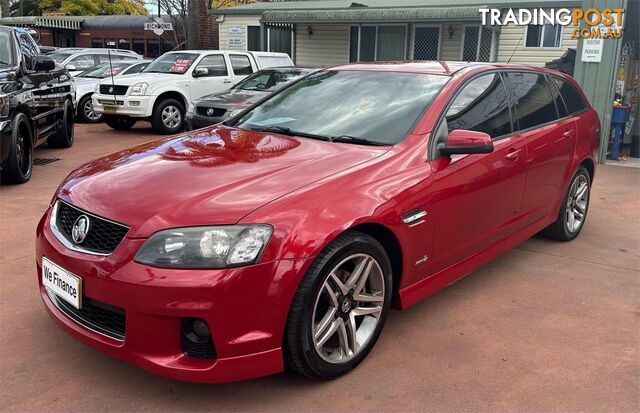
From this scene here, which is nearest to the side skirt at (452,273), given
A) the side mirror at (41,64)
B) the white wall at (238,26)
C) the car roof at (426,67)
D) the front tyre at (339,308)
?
the front tyre at (339,308)

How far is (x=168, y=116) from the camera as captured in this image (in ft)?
37.9

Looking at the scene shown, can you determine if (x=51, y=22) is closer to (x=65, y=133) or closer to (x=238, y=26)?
(x=238, y=26)

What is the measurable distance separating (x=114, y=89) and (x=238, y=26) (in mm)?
11166

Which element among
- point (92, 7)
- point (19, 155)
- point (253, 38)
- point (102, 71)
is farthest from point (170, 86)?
point (92, 7)

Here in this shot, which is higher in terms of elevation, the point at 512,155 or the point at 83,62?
the point at 83,62

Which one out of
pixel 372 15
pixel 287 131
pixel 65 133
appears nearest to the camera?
pixel 287 131

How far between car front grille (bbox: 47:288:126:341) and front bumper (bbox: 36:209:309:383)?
0.04m

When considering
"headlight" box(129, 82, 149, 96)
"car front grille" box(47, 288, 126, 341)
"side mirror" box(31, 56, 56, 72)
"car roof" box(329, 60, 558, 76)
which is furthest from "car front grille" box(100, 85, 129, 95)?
"car front grille" box(47, 288, 126, 341)

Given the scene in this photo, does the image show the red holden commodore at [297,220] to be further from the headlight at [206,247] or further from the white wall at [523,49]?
the white wall at [523,49]

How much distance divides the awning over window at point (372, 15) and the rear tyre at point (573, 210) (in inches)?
477

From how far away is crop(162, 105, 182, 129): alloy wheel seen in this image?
453 inches

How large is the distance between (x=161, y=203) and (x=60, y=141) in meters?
7.92

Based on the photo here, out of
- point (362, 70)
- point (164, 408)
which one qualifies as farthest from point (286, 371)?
point (362, 70)

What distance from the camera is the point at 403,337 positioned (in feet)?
10.9
